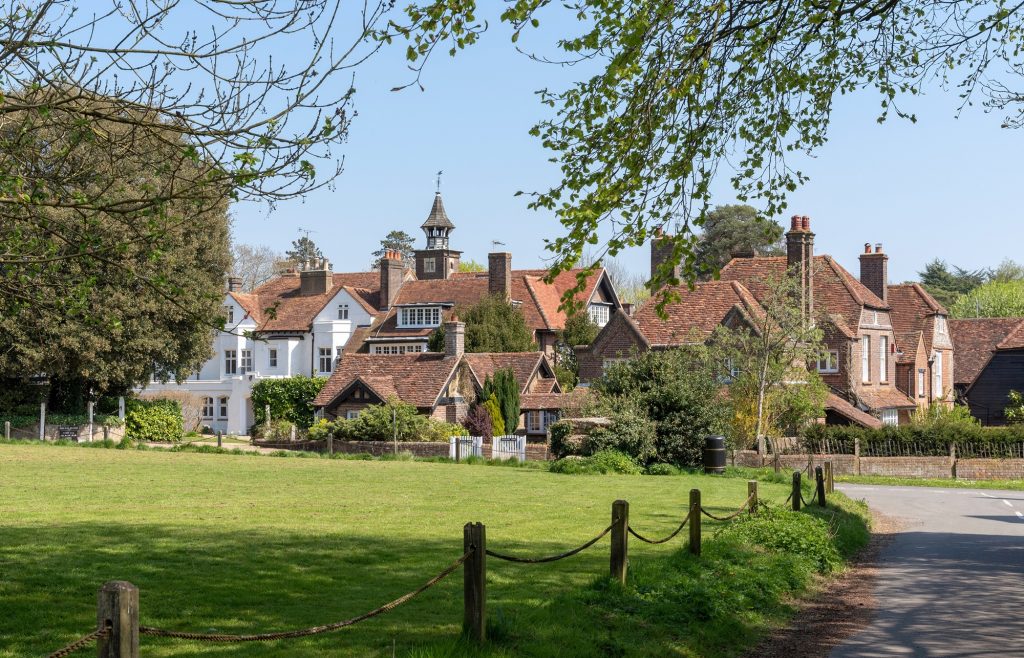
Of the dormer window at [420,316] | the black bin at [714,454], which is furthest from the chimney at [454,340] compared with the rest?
the black bin at [714,454]

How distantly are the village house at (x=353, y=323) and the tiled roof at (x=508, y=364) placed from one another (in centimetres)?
933

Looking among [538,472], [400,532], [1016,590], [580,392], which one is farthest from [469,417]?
[1016,590]

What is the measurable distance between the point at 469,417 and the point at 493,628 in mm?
46903

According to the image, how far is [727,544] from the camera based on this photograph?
1670cm

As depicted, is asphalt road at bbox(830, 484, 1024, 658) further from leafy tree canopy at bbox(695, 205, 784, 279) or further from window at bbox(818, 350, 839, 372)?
leafy tree canopy at bbox(695, 205, 784, 279)

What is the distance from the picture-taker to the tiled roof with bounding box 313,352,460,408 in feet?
185

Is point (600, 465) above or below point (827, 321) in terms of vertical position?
below

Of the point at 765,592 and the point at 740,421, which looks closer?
the point at 765,592

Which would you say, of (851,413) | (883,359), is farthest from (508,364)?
(883,359)

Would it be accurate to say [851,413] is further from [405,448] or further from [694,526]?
[694,526]

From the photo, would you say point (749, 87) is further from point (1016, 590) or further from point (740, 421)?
point (740, 421)

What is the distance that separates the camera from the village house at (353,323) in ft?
235

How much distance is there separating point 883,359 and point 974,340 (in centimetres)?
2042

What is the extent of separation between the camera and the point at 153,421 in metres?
58.8
